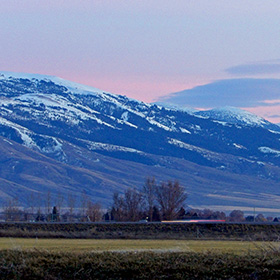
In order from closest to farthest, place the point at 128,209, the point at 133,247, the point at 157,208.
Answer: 1. the point at 133,247
2. the point at 157,208
3. the point at 128,209

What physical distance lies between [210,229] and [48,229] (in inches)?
583

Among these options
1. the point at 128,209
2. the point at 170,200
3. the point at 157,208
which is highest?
the point at 170,200

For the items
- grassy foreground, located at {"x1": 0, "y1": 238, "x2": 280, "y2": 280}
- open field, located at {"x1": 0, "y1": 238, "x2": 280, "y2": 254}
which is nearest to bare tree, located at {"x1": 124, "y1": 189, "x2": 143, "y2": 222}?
open field, located at {"x1": 0, "y1": 238, "x2": 280, "y2": 254}

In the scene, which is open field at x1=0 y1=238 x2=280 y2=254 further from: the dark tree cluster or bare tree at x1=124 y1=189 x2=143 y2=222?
bare tree at x1=124 y1=189 x2=143 y2=222

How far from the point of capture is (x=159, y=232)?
189 ft

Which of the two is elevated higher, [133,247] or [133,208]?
[133,208]

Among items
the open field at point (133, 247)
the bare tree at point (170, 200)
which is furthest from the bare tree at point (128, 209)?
the open field at point (133, 247)

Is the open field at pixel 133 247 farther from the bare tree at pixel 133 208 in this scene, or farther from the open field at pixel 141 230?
the bare tree at pixel 133 208

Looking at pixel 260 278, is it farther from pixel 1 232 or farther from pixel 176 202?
pixel 176 202

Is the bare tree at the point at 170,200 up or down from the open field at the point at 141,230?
up

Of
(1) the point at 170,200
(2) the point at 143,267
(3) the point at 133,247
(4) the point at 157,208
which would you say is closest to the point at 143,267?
(2) the point at 143,267

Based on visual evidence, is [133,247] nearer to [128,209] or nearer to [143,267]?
[143,267]

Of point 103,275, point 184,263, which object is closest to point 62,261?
point 103,275

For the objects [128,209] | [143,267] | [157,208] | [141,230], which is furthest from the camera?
[128,209]
